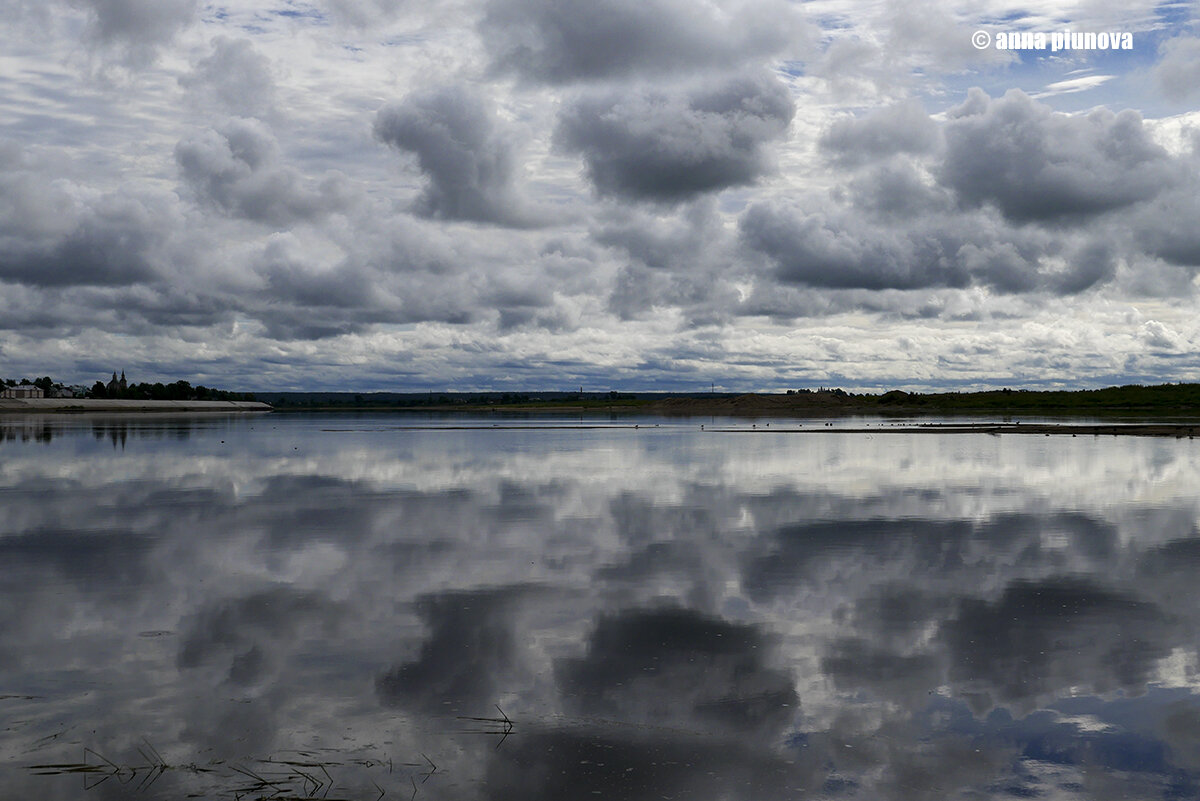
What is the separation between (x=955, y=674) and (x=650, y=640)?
482 cm

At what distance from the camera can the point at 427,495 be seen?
37.7 m

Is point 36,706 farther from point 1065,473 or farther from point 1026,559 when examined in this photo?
point 1065,473

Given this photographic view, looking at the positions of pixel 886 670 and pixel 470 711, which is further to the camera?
pixel 886 670

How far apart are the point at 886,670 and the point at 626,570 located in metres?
8.46

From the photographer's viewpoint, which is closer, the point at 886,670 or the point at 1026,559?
the point at 886,670

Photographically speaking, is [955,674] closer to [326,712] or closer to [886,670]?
[886,670]

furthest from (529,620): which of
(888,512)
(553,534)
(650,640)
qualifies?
(888,512)

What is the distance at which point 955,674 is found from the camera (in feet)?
44.9

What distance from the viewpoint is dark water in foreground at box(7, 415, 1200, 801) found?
412 inches

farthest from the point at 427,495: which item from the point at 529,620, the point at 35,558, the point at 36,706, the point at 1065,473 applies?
the point at 1065,473

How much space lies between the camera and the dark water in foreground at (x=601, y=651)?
1047 cm

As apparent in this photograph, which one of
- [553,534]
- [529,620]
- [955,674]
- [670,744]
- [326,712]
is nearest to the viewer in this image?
[670,744]

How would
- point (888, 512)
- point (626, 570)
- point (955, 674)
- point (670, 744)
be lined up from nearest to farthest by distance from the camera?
1. point (670, 744)
2. point (955, 674)
3. point (626, 570)
4. point (888, 512)

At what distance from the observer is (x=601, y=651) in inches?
586
